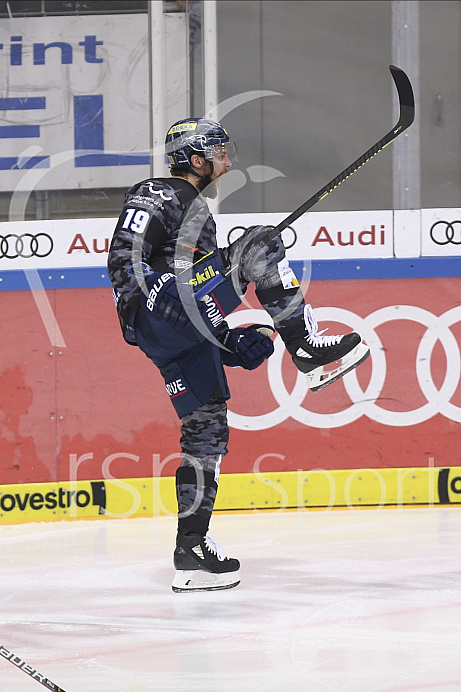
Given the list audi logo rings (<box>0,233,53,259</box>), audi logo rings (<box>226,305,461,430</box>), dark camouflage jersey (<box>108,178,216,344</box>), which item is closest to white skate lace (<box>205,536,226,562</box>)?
dark camouflage jersey (<box>108,178,216,344</box>)

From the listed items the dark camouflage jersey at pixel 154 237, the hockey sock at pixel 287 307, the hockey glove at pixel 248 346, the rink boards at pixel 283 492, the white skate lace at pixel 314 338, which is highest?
the dark camouflage jersey at pixel 154 237

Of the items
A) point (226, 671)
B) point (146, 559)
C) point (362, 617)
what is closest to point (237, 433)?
point (146, 559)

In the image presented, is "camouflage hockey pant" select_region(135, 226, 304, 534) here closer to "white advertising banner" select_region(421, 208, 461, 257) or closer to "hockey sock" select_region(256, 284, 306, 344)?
"hockey sock" select_region(256, 284, 306, 344)

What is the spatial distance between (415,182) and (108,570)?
2.54m

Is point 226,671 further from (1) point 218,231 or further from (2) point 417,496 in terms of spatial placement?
(1) point 218,231

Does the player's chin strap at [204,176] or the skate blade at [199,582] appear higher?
the player's chin strap at [204,176]

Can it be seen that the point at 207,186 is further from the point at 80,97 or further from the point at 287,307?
the point at 80,97

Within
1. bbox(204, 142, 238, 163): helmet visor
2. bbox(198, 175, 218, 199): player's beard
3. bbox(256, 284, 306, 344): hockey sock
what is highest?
bbox(204, 142, 238, 163): helmet visor

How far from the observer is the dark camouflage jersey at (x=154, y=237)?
3.64 meters

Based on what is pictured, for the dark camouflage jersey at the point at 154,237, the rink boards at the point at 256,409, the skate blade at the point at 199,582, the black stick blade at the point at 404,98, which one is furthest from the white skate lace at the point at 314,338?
the rink boards at the point at 256,409

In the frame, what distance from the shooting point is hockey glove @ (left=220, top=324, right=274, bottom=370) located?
370 centimetres

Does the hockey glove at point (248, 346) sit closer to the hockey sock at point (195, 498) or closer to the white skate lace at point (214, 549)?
the hockey sock at point (195, 498)

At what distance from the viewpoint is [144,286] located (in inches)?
142

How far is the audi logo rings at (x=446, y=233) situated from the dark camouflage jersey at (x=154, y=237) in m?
1.71
